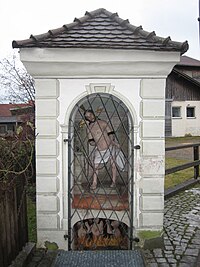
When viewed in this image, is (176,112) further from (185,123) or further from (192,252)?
(192,252)

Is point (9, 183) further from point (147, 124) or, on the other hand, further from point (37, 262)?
point (147, 124)

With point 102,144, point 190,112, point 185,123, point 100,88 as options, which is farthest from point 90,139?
point 190,112

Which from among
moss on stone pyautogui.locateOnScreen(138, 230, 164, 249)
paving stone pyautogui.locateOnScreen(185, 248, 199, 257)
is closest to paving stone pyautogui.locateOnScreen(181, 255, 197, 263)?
paving stone pyautogui.locateOnScreen(185, 248, 199, 257)

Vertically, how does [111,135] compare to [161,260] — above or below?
above

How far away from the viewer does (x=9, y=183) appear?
3.32 m

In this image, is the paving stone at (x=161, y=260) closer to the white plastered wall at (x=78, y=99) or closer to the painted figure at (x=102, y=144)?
the white plastered wall at (x=78, y=99)

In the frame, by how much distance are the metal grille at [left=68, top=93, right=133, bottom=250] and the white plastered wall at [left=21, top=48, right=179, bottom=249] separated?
6.0 inches

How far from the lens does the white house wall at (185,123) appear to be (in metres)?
26.3

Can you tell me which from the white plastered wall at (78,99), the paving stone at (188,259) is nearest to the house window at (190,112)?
the white plastered wall at (78,99)

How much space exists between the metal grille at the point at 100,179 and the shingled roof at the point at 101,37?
0.79m

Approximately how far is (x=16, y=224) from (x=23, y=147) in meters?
1.11

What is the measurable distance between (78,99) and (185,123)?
2398 cm

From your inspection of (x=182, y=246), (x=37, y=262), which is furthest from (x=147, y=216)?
(x=37, y=262)

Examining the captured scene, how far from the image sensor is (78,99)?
408cm
